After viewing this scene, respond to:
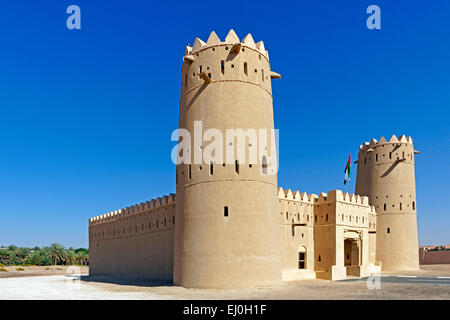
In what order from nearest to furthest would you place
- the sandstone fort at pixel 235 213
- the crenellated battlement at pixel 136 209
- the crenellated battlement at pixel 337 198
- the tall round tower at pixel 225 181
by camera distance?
the tall round tower at pixel 225 181 → the sandstone fort at pixel 235 213 → the crenellated battlement at pixel 136 209 → the crenellated battlement at pixel 337 198

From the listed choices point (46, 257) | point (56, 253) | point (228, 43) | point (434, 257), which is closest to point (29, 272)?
point (56, 253)

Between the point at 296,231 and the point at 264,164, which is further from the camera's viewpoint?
the point at 296,231

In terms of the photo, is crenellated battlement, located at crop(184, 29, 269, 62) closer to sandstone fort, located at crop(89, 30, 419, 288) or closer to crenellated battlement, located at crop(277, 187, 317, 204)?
sandstone fort, located at crop(89, 30, 419, 288)

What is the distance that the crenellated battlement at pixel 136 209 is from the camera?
2817 centimetres

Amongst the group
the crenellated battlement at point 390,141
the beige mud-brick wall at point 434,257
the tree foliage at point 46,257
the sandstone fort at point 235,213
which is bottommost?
the tree foliage at point 46,257

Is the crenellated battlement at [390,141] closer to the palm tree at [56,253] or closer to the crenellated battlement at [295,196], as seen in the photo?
the crenellated battlement at [295,196]

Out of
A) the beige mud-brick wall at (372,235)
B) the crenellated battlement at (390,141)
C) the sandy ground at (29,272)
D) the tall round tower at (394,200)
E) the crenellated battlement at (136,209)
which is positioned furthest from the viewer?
the sandy ground at (29,272)

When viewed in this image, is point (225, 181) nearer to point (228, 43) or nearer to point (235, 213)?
point (235, 213)

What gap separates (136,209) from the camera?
32438mm

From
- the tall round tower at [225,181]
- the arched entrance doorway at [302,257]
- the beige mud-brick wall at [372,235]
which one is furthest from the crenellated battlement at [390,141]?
the tall round tower at [225,181]

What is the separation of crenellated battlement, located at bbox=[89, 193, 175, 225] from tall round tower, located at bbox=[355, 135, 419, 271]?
63.6 ft

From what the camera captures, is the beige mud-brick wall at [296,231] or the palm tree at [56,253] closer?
the beige mud-brick wall at [296,231]

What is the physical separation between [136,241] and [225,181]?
585 inches
